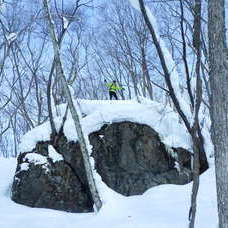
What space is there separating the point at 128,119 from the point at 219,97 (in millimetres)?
6363

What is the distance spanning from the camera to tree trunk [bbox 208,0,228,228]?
19.0 feet

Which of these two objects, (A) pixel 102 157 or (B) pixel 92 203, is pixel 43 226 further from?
(A) pixel 102 157

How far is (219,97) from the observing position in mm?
5863

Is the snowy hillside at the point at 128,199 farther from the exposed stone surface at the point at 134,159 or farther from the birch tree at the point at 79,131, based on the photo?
the birch tree at the point at 79,131

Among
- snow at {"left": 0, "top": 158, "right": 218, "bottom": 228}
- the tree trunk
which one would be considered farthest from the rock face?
the tree trunk

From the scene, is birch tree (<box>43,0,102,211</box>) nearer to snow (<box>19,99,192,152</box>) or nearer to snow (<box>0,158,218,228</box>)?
snow (<box>0,158,218,228</box>)

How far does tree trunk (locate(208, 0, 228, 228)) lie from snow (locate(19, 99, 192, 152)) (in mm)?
6019

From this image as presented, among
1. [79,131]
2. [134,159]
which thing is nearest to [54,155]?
[79,131]

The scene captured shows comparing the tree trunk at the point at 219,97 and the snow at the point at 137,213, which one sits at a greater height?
the tree trunk at the point at 219,97

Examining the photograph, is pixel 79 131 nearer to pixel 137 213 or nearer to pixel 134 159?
pixel 134 159

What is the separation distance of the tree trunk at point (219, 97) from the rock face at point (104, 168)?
18.5 feet

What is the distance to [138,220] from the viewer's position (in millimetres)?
9672

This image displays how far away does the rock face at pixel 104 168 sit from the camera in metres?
11.5

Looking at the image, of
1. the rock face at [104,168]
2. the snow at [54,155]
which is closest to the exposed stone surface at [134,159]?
the rock face at [104,168]
